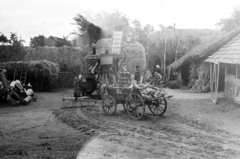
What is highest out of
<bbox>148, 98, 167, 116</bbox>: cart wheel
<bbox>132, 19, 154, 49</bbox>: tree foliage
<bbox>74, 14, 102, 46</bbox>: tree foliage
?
<bbox>132, 19, 154, 49</bbox>: tree foliage

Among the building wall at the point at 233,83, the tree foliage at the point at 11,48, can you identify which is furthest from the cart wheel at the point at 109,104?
the tree foliage at the point at 11,48

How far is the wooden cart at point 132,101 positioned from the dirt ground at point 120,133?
29cm

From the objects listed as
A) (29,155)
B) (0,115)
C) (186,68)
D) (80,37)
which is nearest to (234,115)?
(29,155)

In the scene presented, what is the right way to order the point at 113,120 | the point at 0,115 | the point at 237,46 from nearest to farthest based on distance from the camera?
1. the point at 113,120
2. the point at 0,115
3. the point at 237,46

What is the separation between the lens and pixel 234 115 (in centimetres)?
922

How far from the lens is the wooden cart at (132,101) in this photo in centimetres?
882

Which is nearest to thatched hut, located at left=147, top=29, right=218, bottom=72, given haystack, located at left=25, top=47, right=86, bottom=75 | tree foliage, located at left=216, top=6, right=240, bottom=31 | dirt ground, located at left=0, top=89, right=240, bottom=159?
haystack, located at left=25, top=47, right=86, bottom=75

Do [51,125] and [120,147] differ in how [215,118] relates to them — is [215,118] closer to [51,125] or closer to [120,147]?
[120,147]

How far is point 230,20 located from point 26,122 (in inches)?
1011

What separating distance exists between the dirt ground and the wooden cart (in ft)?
0.94

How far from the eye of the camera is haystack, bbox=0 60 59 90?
17078 mm

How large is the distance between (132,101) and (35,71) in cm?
1016

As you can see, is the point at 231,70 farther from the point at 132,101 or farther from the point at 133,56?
the point at 133,56

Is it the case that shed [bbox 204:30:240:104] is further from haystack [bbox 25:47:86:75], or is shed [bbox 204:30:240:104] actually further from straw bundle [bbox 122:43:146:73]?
straw bundle [bbox 122:43:146:73]
